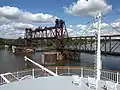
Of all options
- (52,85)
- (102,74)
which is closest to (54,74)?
(102,74)

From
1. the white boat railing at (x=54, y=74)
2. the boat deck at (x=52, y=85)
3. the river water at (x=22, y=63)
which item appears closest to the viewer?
the boat deck at (x=52, y=85)

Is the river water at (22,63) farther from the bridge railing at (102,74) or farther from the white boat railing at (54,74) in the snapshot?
the bridge railing at (102,74)

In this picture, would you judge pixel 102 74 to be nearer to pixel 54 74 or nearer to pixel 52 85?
pixel 54 74

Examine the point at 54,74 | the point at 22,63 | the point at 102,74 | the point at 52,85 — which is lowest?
the point at 22,63

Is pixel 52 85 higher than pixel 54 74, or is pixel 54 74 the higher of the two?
pixel 52 85

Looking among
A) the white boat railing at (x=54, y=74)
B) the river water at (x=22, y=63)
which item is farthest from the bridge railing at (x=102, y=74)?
the river water at (x=22, y=63)

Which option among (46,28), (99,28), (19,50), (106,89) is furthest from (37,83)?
(19,50)

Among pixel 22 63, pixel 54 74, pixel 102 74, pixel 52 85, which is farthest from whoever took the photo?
pixel 22 63

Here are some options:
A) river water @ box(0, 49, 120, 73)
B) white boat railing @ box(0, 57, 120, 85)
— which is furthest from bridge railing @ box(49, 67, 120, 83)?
river water @ box(0, 49, 120, 73)

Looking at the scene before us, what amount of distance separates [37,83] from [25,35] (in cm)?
10865

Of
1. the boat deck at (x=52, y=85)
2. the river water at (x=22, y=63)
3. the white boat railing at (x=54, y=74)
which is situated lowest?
the river water at (x=22, y=63)

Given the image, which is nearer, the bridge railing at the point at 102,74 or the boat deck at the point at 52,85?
the boat deck at the point at 52,85

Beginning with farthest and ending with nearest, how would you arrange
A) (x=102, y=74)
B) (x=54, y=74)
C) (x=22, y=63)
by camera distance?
1. (x=22, y=63)
2. (x=54, y=74)
3. (x=102, y=74)

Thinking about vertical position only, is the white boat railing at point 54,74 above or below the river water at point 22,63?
above
